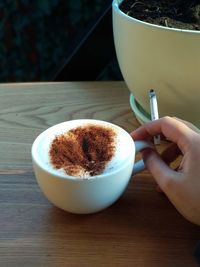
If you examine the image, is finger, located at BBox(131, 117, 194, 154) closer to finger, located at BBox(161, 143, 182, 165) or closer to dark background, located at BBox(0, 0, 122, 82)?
finger, located at BBox(161, 143, 182, 165)

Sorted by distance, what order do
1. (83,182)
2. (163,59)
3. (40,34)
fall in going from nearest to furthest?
(83,182), (163,59), (40,34)

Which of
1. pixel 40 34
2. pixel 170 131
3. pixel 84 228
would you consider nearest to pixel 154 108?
pixel 170 131

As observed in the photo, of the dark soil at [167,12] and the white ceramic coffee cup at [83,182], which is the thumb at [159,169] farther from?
the dark soil at [167,12]

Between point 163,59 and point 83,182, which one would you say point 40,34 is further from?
point 83,182

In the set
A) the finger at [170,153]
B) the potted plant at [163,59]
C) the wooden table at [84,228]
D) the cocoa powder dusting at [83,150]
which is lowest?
the wooden table at [84,228]

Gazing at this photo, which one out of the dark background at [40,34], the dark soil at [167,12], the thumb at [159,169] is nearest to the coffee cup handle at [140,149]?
the thumb at [159,169]

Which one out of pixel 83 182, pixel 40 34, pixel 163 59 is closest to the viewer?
pixel 83 182

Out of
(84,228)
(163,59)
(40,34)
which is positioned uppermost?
(163,59)

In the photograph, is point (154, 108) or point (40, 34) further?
point (40, 34)

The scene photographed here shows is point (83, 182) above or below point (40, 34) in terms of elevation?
above
